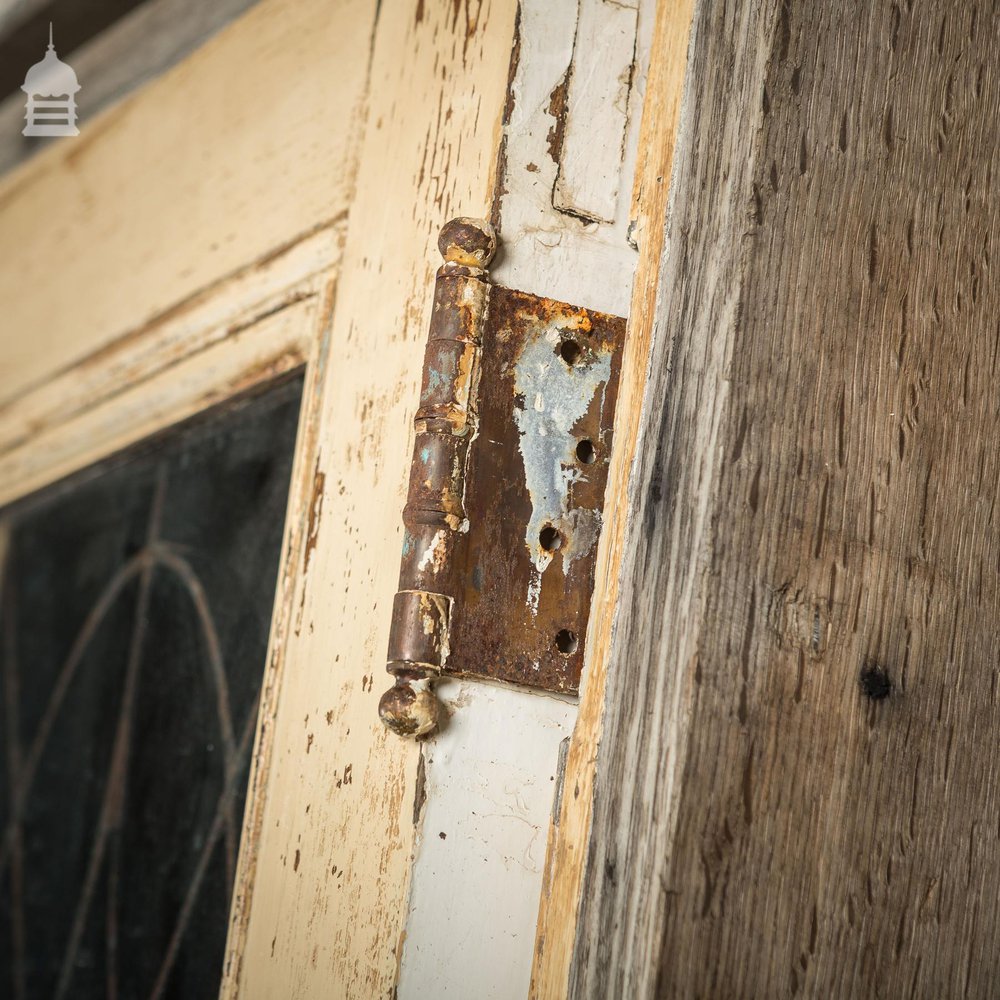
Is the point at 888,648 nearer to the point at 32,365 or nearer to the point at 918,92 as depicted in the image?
the point at 918,92

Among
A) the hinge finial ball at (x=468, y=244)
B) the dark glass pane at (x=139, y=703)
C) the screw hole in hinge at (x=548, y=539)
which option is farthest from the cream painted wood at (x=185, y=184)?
the screw hole in hinge at (x=548, y=539)

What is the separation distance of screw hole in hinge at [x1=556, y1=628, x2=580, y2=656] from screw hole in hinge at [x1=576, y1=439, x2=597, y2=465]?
91mm

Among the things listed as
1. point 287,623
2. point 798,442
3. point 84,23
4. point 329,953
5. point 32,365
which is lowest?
point 329,953

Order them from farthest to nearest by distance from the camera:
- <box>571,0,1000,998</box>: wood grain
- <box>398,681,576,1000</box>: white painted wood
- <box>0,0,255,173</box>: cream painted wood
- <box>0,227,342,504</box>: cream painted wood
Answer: <box>0,0,255,173</box>: cream painted wood → <box>0,227,342,504</box>: cream painted wood → <box>398,681,576,1000</box>: white painted wood → <box>571,0,1000,998</box>: wood grain

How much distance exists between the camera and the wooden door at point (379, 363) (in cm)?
55

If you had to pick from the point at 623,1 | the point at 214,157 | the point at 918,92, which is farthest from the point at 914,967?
the point at 214,157

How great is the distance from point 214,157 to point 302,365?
0.30m

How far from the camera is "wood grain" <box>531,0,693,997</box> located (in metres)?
0.49

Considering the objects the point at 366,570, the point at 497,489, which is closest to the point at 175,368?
the point at 366,570

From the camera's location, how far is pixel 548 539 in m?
0.57

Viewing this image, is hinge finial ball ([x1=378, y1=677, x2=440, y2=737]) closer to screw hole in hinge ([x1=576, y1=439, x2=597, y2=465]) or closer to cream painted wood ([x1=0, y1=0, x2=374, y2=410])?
screw hole in hinge ([x1=576, y1=439, x2=597, y2=465])

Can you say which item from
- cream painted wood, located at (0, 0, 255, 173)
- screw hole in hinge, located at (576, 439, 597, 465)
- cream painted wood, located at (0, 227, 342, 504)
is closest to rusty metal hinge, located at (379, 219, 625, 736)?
Result: screw hole in hinge, located at (576, 439, 597, 465)

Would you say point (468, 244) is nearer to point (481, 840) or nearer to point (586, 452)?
point (586, 452)

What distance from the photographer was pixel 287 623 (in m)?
0.73
